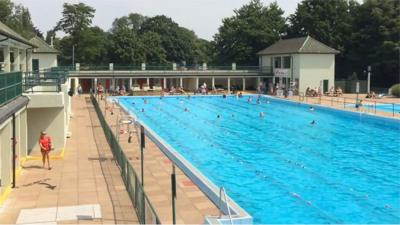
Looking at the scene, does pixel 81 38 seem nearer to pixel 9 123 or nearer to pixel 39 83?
pixel 39 83

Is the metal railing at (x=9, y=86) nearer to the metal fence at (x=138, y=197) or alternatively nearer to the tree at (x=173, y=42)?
the metal fence at (x=138, y=197)

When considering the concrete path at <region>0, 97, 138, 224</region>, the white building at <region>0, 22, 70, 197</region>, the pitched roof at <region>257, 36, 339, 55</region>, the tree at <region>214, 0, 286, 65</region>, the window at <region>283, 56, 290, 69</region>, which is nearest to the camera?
the concrete path at <region>0, 97, 138, 224</region>

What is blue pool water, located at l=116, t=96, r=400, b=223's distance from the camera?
42.2ft

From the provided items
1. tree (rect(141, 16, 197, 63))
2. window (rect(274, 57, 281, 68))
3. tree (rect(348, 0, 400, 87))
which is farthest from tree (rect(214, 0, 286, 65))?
tree (rect(141, 16, 197, 63))

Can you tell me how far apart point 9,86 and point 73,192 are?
3482 mm

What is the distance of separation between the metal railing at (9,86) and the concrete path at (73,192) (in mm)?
2330

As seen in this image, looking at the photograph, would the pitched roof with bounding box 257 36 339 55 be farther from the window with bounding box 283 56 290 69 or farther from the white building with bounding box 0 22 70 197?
the white building with bounding box 0 22 70 197

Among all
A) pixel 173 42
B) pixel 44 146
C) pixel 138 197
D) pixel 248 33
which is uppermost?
pixel 173 42

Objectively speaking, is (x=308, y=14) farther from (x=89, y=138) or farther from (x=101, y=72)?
(x=89, y=138)

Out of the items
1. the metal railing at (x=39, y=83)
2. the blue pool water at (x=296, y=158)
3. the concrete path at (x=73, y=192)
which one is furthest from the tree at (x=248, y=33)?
the concrete path at (x=73, y=192)

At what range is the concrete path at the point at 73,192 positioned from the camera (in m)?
10.2

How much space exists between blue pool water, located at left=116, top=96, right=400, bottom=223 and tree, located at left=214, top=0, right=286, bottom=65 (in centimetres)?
2650

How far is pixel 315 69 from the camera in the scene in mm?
48719

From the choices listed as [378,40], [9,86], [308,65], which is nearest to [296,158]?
[9,86]
